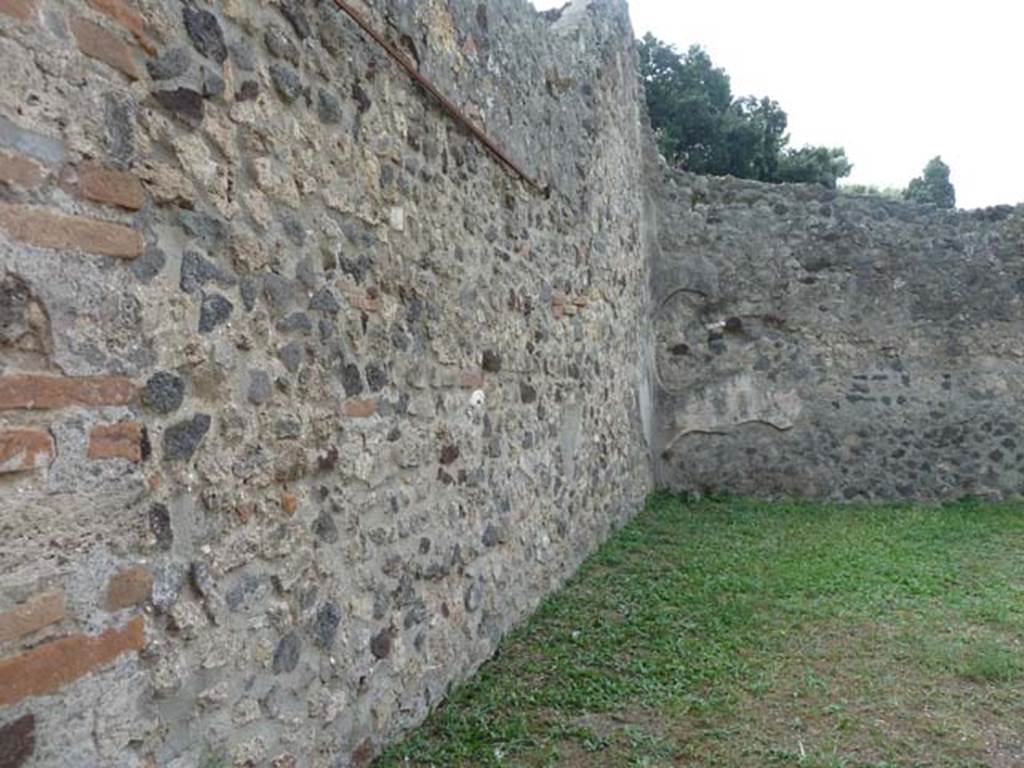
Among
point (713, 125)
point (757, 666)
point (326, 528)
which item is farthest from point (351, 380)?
point (713, 125)

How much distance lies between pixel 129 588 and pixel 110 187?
86cm

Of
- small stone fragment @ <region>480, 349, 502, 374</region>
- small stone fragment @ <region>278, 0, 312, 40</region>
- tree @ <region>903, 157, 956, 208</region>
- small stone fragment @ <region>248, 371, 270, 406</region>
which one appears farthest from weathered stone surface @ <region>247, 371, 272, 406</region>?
tree @ <region>903, 157, 956, 208</region>

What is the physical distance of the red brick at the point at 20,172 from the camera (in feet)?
5.18

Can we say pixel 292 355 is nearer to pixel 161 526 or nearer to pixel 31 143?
pixel 161 526

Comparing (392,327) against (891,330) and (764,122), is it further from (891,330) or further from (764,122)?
A: (764,122)

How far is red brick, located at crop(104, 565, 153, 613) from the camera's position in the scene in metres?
1.79

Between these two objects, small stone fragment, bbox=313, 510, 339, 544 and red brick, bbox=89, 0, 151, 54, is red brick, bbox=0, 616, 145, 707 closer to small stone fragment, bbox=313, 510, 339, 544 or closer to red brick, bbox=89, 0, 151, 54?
small stone fragment, bbox=313, 510, 339, 544

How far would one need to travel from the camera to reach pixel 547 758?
117 inches

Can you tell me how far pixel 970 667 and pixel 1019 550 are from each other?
3.09m

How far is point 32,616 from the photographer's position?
1599mm

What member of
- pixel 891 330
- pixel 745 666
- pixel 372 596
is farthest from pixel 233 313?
pixel 891 330

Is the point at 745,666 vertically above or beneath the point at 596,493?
beneath

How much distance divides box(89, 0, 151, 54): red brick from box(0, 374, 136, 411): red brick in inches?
30.1

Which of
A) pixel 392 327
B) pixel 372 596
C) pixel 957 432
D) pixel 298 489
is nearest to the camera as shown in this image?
pixel 298 489
